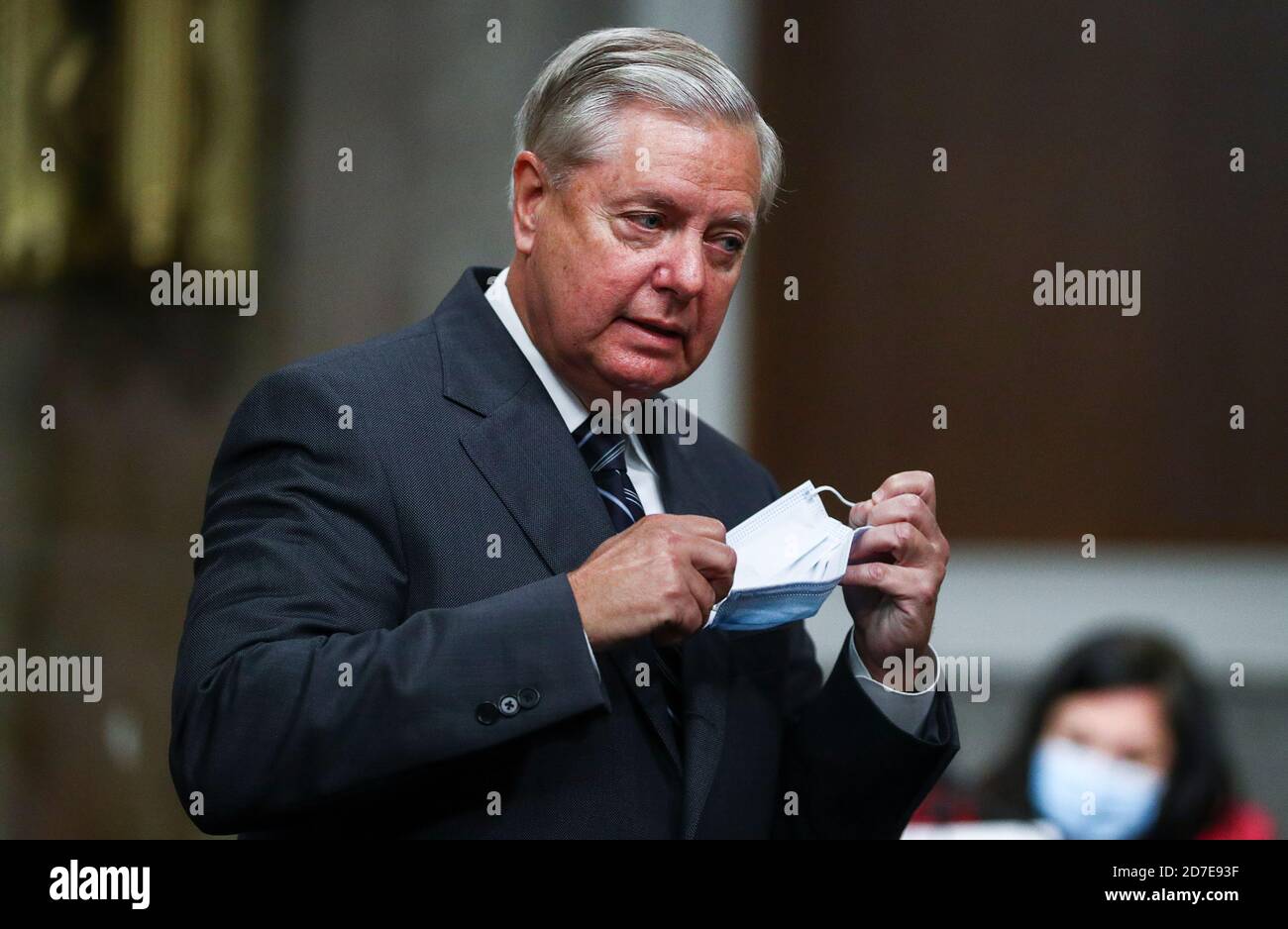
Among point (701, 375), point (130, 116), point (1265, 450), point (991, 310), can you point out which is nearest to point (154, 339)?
point (130, 116)

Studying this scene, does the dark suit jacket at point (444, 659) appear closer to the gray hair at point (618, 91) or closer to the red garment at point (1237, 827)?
the gray hair at point (618, 91)

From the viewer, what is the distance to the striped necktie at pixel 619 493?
1.82 m

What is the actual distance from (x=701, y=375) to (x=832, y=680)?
100 inches

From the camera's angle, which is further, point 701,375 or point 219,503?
point 701,375

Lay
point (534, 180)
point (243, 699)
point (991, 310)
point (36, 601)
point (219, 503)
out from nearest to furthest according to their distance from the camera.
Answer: point (243, 699) → point (219, 503) → point (534, 180) → point (36, 601) → point (991, 310)

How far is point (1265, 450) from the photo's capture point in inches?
183

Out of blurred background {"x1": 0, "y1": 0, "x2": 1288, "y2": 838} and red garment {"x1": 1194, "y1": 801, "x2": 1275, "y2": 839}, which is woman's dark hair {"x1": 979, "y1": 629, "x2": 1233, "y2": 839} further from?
blurred background {"x1": 0, "y1": 0, "x2": 1288, "y2": 838}

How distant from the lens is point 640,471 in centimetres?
204

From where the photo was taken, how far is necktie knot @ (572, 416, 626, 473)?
1.91m

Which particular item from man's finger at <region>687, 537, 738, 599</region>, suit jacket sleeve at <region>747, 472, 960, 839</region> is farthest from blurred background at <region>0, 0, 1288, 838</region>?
man's finger at <region>687, 537, 738, 599</region>

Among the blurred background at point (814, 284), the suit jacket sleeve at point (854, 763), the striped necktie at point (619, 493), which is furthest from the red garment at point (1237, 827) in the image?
the striped necktie at point (619, 493)

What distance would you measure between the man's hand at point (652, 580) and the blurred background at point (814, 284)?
2763 millimetres

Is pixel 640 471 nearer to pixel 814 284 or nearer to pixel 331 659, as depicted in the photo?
pixel 331 659
